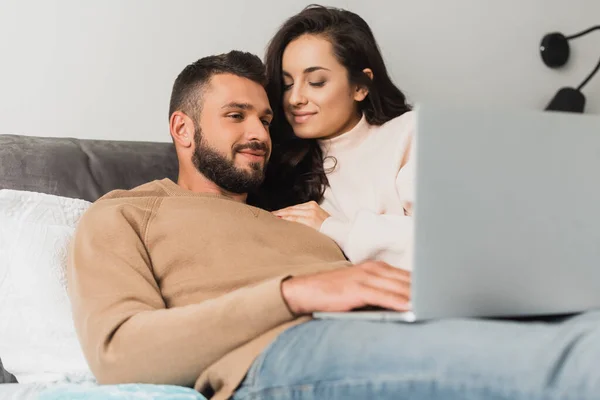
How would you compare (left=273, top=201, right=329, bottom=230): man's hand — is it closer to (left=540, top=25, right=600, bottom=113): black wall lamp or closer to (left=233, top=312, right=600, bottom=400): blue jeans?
(left=233, top=312, right=600, bottom=400): blue jeans

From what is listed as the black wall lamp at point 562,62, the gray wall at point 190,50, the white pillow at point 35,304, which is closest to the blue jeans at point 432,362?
the white pillow at point 35,304

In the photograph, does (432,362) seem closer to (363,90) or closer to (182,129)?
(182,129)

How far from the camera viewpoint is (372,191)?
1.86 meters

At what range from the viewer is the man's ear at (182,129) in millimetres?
1732

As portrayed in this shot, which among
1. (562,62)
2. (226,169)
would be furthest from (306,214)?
(562,62)

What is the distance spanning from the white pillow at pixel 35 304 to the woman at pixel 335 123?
0.55 meters

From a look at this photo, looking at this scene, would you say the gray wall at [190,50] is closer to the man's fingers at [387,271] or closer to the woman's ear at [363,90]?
the woman's ear at [363,90]

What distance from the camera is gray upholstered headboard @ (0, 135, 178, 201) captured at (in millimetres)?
1626

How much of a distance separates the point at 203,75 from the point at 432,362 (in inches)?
40.5

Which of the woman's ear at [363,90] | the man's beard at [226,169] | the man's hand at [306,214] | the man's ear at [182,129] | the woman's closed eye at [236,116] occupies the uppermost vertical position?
the woman's ear at [363,90]

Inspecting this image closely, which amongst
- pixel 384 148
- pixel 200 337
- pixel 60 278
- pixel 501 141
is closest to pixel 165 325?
pixel 200 337

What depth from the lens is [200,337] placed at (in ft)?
3.64

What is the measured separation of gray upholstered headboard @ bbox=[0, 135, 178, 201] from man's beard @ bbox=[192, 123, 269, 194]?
5.4 inches

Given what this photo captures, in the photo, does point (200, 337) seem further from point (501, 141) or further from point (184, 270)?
point (501, 141)
